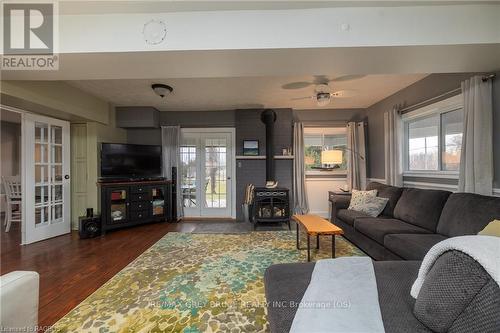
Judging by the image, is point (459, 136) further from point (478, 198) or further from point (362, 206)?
point (362, 206)

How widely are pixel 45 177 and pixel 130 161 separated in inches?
50.4

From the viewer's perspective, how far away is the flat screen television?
13.6 feet

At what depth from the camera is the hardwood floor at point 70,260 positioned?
6.56 ft

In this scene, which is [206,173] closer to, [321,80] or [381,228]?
[321,80]

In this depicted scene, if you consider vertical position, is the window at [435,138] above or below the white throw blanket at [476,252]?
above

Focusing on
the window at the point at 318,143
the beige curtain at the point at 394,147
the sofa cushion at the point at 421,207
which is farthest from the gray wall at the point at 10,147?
the beige curtain at the point at 394,147

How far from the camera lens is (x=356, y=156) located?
4.65 metres

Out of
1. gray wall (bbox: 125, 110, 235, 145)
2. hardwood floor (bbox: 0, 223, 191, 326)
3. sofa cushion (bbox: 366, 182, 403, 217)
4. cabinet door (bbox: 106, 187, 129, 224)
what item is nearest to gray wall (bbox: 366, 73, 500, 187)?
sofa cushion (bbox: 366, 182, 403, 217)

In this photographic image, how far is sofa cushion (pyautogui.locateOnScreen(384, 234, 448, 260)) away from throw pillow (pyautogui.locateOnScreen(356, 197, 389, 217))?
904 millimetres

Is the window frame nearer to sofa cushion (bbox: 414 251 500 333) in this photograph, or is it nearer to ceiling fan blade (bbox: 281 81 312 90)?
ceiling fan blade (bbox: 281 81 312 90)

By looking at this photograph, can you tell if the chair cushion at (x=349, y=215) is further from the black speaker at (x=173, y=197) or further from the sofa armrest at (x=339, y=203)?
the black speaker at (x=173, y=197)

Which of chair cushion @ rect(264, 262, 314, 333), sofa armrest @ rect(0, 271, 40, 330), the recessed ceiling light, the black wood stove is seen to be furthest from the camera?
the black wood stove

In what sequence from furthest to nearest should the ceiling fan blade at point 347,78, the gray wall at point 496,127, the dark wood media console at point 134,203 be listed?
1. the dark wood media console at point 134,203
2. the ceiling fan blade at point 347,78
3. the gray wall at point 496,127

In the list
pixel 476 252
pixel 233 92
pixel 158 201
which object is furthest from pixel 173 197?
pixel 476 252
